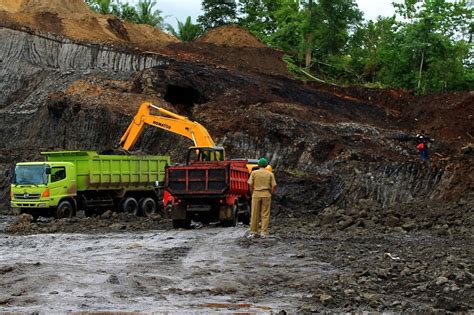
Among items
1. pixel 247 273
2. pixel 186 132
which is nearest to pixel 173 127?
pixel 186 132

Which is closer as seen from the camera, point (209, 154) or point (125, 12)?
point (209, 154)

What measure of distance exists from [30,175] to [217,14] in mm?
39063

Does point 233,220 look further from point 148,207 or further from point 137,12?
point 137,12

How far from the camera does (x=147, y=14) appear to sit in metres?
68.9

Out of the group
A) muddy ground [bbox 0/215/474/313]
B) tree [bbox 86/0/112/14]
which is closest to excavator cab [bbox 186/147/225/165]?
muddy ground [bbox 0/215/474/313]

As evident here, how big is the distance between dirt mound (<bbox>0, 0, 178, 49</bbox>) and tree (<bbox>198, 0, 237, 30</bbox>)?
3938mm

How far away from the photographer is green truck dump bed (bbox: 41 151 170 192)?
27.2 m

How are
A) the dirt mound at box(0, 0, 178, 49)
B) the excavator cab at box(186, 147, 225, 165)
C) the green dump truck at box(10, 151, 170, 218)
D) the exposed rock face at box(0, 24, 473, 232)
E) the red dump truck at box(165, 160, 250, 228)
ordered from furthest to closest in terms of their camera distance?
the dirt mound at box(0, 0, 178, 49) → the exposed rock face at box(0, 24, 473, 232) → the green dump truck at box(10, 151, 170, 218) → the excavator cab at box(186, 147, 225, 165) → the red dump truck at box(165, 160, 250, 228)

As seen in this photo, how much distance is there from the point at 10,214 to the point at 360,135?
15.6 metres

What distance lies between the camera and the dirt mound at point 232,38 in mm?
53938

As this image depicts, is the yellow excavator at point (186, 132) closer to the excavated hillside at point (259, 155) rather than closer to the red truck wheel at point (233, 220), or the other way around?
the excavated hillside at point (259, 155)

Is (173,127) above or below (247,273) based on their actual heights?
above

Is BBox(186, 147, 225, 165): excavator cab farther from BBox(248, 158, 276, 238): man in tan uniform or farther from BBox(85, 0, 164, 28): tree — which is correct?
BBox(85, 0, 164, 28): tree

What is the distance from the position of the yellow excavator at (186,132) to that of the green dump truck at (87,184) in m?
1.47
